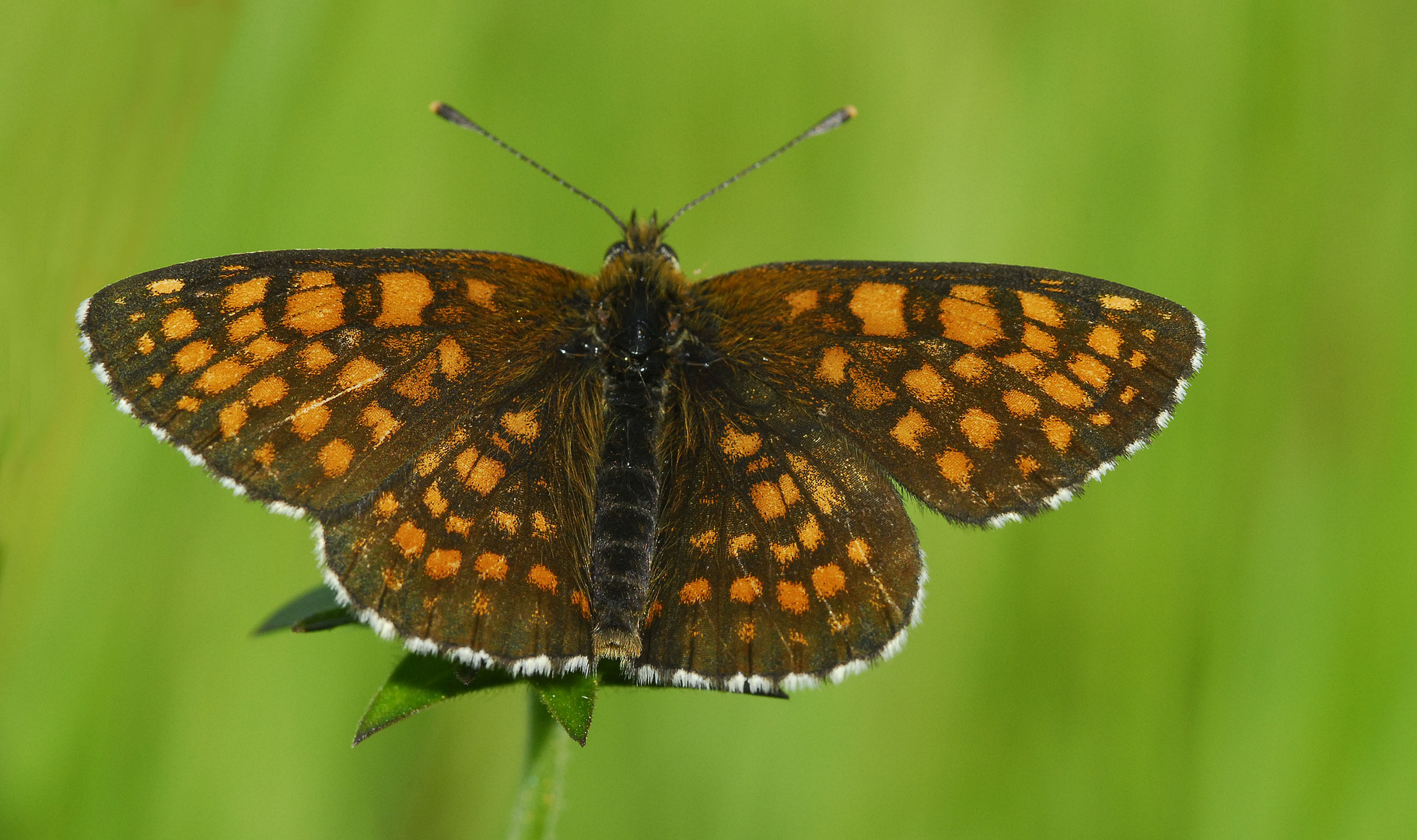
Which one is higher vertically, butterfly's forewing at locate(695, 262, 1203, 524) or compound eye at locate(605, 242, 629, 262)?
compound eye at locate(605, 242, 629, 262)

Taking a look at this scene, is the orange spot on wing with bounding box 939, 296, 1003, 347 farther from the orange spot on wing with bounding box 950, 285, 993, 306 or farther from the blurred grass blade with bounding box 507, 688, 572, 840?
the blurred grass blade with bounding box 507, 688, 572, 840

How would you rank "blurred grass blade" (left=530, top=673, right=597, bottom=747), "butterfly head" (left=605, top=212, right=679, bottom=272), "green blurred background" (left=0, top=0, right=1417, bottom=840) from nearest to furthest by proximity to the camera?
"blurred grass blade" (left=530, top=673, right=597, bottom=747), "butterfly head" (left=605, top=212, right=679, bottom=272), "green blurred background" (left=0, top=0, right=1417, bottom=840)

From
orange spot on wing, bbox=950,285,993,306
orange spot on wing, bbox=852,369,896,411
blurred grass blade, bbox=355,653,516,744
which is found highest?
orange spot on wing, bbox=950,285,993,306

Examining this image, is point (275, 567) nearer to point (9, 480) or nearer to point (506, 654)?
point (9, 480)

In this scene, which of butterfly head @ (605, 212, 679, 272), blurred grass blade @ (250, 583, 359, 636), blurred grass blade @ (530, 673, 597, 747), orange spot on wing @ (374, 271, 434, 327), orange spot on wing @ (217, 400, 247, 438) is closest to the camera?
blurred grass blade @ (530, 673, 597, 747)

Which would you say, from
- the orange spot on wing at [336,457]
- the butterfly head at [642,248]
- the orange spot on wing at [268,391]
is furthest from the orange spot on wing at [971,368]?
the orange spot on wing at [268,391]

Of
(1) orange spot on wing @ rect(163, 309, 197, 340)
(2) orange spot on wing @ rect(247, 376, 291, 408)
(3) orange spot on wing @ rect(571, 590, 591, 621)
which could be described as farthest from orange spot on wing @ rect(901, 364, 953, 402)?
(1) orange spot on wing @ rect(163, 309, 197, 340)

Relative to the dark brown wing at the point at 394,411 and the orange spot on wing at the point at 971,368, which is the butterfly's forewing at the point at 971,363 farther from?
the dark brown wing at the point at 394,411

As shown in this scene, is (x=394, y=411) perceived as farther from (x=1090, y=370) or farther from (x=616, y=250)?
(x=1090, y=370)
